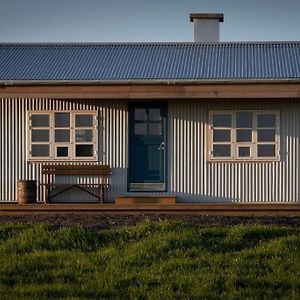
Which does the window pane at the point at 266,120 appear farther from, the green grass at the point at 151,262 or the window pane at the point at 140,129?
the green grass at the point at 151,262

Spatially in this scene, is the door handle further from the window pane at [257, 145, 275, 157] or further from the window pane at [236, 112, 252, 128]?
the window pane at [257, 145, 275, 157]

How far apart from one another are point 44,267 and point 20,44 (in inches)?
492

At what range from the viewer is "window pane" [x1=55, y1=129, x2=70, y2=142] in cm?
2130

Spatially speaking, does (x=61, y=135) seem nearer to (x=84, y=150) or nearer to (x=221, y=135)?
(x=84, y=150)

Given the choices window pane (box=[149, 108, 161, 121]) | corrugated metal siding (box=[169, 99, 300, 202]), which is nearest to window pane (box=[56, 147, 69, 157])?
window pane (box=[149, 108, 161, 121])

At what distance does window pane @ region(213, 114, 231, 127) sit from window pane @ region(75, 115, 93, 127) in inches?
114

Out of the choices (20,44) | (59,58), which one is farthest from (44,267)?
(20,44)

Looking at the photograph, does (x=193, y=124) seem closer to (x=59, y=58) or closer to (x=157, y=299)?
(x=59, y=58)

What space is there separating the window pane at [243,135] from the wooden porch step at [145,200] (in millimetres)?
2077

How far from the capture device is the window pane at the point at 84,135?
69.6 feet

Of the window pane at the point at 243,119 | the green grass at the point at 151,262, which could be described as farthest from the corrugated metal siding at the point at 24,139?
the green grass at the point at 151,262

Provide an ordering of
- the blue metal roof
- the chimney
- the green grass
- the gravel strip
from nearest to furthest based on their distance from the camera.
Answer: the green grass, the gravel strip, the blue metal roof, the chimney

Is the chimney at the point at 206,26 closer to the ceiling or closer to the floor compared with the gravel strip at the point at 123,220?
closer to the ceiling

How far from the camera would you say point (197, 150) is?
20969 millimetres
